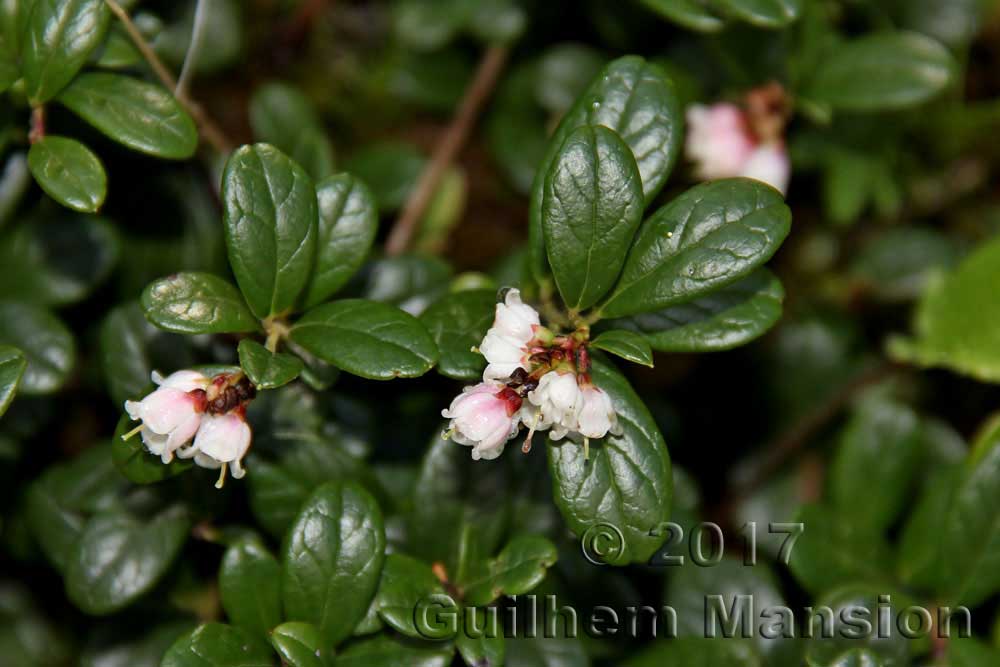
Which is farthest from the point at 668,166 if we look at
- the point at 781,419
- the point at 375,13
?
the point at 375,13

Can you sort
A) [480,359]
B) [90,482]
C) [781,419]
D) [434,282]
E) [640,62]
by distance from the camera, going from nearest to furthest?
[480,359]
[640,62]
[90,482]
[434,282]
[781,419]

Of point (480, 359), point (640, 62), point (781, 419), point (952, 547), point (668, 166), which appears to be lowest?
point (781, 419)

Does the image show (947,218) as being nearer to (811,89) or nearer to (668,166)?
(811,89)

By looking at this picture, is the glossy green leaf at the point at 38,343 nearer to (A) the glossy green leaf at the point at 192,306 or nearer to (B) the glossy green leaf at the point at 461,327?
(A) the glossy green leaf at the point at 192,306

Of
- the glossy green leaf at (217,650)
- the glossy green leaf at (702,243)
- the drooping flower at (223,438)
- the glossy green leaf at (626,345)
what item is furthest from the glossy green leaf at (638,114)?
the glossy green leaf at (217,650)

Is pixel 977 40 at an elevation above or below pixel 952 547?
above

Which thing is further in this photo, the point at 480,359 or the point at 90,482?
the point at 90,482
